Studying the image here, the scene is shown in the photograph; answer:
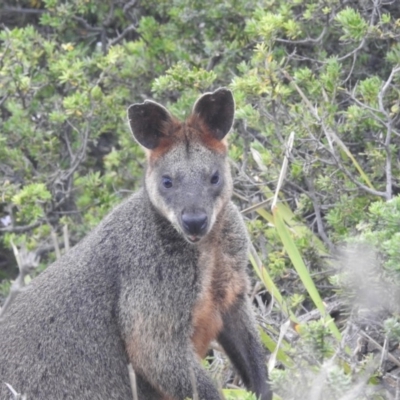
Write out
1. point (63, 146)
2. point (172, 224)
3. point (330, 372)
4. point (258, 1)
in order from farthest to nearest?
point (63, 146) < point (258, 1) < point (172, 224) < point (330, 372)

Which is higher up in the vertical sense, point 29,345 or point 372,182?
point 29,345

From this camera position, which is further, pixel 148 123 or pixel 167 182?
pixel 148 123

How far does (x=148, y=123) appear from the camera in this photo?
6250 mm

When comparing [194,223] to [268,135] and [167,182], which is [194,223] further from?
[268,135]

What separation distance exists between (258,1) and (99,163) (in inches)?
91.4

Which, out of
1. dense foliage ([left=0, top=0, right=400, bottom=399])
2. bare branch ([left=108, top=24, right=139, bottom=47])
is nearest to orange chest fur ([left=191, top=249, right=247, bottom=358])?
dense foliage ([left=0, top=0, right=400, bottom=399])

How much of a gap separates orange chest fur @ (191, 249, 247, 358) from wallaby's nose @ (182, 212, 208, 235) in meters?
0.32

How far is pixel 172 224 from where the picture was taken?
6070 mm

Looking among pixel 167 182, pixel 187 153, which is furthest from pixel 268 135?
pixel 167 182

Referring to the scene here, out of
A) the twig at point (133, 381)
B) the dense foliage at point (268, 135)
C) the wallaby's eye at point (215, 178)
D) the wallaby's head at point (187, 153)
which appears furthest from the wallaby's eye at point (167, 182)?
the twig at point (133, 381)

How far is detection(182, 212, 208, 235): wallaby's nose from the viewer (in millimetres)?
5797

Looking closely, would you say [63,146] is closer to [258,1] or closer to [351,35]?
[258,1]

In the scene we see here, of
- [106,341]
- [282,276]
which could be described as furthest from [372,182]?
[106,341]

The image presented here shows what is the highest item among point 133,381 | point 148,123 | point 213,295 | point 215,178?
point 148,123
